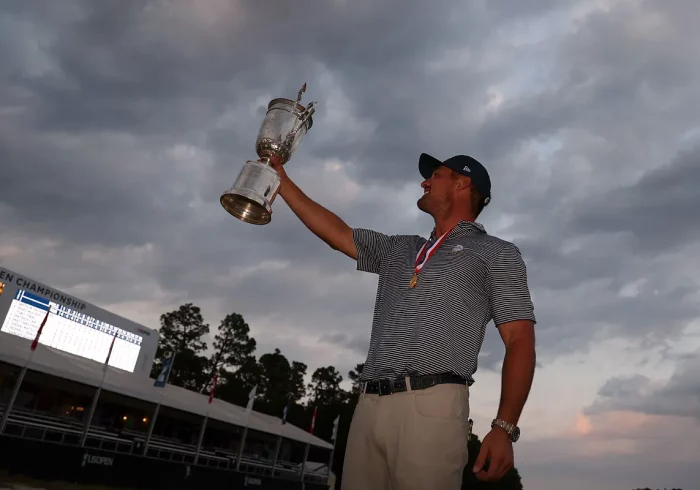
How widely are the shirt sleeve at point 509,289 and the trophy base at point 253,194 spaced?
4.30 feet

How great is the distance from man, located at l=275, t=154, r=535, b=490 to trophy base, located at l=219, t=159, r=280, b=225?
2.74 feet

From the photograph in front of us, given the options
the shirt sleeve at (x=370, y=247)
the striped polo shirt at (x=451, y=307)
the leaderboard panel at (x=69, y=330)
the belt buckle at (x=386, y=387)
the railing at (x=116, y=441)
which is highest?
the leaderboard panel at (x=69, y=330)

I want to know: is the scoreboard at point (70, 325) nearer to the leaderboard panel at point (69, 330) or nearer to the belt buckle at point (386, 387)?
the leaderboard panel at point (69, 330)

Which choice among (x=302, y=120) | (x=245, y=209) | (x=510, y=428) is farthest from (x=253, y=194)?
(x=510, y=428)

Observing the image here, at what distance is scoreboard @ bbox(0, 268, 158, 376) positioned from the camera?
2041 centimetres

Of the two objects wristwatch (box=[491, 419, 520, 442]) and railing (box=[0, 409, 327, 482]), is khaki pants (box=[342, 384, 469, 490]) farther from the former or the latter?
railing (box=[0, 409, 327, 482])

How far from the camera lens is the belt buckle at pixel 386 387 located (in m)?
2.34

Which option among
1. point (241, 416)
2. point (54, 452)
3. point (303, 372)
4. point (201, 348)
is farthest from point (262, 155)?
point (303, 372)

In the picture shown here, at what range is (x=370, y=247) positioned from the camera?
313 cm

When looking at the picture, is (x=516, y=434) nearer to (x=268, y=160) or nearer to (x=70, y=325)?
(x=268, y=160)

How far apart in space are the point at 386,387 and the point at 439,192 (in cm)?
121

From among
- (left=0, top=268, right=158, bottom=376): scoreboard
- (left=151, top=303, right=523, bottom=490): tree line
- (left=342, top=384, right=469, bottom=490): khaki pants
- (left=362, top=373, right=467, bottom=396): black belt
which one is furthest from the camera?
(left=151, top=303, right=523, bottom=490): tree line

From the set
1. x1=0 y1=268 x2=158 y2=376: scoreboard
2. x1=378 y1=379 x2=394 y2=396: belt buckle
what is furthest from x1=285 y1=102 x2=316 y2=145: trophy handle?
x1=0 y1=268 x2=158 y2=376: scoreboard

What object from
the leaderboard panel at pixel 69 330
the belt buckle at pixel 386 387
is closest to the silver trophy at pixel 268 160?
the belt buckle at pixel 386 387
